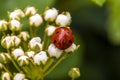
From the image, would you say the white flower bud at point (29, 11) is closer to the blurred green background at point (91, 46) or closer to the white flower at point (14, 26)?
the white flower at point (14, 26)

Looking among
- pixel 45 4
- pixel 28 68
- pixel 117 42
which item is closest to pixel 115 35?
pixel 117 42

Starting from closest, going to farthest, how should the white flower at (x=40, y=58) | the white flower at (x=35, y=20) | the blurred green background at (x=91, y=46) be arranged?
1. the white flower at (x=40, y=58)
2. the white flower at (x=35, y=20)
3. the blurred green background at (x=91, y=46)

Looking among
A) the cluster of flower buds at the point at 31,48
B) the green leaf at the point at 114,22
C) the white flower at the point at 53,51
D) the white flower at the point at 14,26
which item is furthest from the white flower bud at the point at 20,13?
the green leaf at the point at 114,22

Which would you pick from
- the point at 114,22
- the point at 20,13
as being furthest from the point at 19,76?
the point at 114,22

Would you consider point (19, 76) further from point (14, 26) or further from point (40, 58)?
point (14, 26)

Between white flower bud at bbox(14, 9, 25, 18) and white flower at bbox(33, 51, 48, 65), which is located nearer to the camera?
white flower at bbox(33, 51, 48, 65)

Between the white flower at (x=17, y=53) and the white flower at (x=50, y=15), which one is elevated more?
the white flower at (x=50, y=15)

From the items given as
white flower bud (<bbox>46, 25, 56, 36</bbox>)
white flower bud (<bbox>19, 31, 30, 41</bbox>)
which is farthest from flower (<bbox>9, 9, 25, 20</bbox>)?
white flower bud (<bbox>46, 25, 56, 36</bbox>)

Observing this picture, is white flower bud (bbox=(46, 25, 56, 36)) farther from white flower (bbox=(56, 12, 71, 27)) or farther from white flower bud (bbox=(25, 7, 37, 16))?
white flower bud (bbox=(25, 7, 37, 16))
